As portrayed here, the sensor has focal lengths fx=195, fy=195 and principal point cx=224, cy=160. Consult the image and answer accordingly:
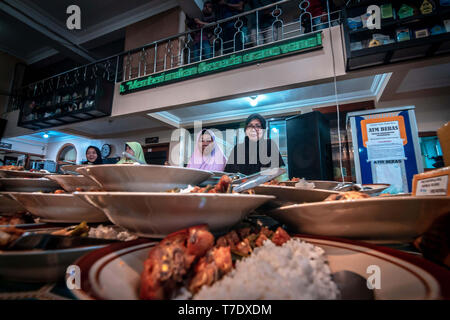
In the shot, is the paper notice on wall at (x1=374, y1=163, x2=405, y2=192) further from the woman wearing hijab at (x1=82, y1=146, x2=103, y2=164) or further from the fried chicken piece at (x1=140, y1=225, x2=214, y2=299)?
the woman wearing hijab at (x1=82, y1=146, x2=103, y2=164)

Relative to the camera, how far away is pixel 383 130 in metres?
2.40

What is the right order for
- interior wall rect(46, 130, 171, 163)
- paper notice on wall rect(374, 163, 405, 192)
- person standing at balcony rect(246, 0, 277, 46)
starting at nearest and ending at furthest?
paper notice on wall rect(374, 163, 405, 192), person standing at balcony rect(246, 0, 277, 46), interior wall rect(46, 130, 171, 163)

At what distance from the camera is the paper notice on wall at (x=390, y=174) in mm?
2252

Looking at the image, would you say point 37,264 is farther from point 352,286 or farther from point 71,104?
point 71,104

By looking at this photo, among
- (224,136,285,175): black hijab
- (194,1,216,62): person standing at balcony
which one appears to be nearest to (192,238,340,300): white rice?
(224,136,285,175): black hijab

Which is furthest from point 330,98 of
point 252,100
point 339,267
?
point 339,267

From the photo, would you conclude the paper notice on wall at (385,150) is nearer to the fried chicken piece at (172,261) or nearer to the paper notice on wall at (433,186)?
the paper notice on wall at (433,186)

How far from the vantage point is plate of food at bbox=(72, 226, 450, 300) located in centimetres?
21

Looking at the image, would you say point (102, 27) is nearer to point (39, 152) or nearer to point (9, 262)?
point (39, 152)

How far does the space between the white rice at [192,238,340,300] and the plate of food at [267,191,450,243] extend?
7cm

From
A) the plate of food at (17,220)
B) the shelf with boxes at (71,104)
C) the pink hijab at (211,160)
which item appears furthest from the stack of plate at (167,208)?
the shelf with boxes at (71,104)

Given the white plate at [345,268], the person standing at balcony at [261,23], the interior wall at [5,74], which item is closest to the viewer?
the white plate at [345,268]

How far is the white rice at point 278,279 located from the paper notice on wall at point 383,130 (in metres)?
2.75

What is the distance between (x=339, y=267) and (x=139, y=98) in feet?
12.4
